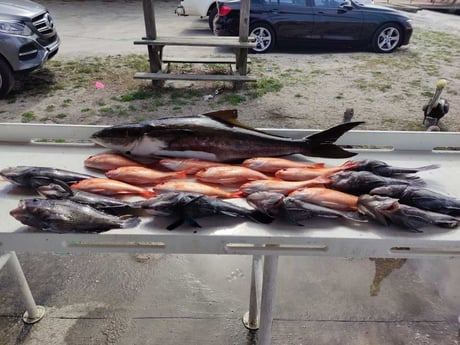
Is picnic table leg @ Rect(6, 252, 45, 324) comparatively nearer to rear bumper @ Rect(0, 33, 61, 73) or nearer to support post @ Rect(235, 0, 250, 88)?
rear bumper @ Rect(0, 33, 61, 73)

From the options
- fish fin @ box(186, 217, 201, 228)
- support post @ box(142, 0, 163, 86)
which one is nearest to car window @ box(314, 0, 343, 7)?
support post @ box(142, 0, 163, 86)

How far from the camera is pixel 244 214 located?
A: 1.83m

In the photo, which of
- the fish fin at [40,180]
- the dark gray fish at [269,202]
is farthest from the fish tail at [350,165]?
the fish fin at [40,180]

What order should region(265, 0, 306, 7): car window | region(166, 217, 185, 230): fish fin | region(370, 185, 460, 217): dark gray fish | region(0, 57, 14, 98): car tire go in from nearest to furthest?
Result: 1. region(166, 217, 185, 230): fish fin
2. region(370, 185, 460, 217): dark gray fish
3. region(0, 57, 14, 98): car tire
4. region(265, 0, 306, 7): car window

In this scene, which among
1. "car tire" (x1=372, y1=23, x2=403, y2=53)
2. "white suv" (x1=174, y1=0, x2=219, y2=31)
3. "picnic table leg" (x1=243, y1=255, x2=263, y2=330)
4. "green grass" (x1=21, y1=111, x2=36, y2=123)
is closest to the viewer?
"picnic table leg" (x1=243, y1=255, x2=263, y2=330)

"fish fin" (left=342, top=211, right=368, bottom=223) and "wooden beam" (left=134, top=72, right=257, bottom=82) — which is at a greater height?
"fish fin" (left=342, top=211, right=368, bottom=223)

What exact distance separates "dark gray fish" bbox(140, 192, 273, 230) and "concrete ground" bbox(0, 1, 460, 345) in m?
1.41

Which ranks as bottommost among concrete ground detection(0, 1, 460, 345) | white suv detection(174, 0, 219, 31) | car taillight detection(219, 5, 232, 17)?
concrete ground detection(0, 1, 460, 345)

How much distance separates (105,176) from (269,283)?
110cm

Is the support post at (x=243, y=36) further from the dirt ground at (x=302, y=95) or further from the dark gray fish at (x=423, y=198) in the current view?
the dark gray fish at (x=423, y=198)

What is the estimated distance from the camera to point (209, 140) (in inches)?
90.3

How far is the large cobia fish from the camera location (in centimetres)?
229

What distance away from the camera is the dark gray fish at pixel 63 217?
5.40 feet

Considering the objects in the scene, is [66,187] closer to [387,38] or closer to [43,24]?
[43,24]
